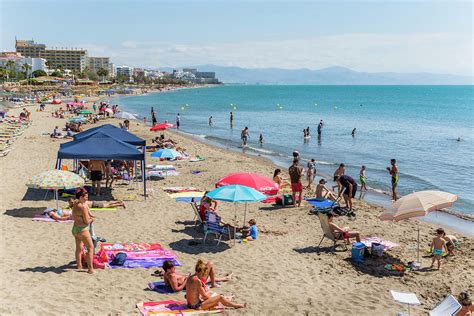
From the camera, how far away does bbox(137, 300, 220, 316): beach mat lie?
7.14 m

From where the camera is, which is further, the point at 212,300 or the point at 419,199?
the point at 419,199

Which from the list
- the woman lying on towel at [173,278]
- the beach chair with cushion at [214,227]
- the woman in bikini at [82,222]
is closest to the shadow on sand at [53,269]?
the woman in bikini at [82,222]

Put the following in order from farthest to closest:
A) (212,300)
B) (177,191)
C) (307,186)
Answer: (307,186), (177,191), (212,300)

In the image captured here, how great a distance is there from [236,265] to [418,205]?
413 cm

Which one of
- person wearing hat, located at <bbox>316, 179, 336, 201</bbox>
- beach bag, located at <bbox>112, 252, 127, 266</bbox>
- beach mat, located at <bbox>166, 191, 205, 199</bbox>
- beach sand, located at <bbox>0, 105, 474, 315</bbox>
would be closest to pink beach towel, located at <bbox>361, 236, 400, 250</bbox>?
beach sand, located at <bbox>0, 105, 474, 315</bbox>

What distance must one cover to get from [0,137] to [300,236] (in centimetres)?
2109

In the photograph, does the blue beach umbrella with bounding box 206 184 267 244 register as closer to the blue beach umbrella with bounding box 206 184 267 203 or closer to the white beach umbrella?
the blue beach umbrella with bounding box 206 184 267 203

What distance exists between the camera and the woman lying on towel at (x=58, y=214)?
11.7 metres

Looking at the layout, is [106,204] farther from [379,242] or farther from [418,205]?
[418,205]

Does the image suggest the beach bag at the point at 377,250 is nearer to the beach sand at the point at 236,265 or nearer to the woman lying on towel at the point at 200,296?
the beach sand at the point at 236,265

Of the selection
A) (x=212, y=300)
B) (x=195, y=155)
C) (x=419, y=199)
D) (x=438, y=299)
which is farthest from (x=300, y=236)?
(x=195, y=155)

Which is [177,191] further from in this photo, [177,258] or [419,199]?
[419,199]

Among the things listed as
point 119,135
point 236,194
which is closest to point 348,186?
point 236,194

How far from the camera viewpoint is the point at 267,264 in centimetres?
974
